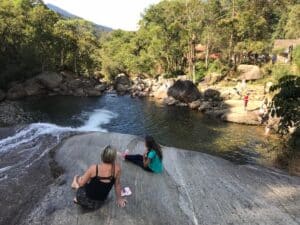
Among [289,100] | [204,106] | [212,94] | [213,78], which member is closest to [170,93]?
[212,94]

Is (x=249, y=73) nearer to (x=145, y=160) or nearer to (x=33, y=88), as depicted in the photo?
(x=33, y=88)

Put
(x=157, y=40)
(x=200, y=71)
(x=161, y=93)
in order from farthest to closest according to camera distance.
Answer: 1. (x=157, y=40)
2. (x=200, y=71)
3. (x=161, y=93)

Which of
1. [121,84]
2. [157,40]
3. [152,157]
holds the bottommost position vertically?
[121,84]

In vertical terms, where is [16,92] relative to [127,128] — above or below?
above

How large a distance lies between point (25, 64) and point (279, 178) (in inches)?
1498

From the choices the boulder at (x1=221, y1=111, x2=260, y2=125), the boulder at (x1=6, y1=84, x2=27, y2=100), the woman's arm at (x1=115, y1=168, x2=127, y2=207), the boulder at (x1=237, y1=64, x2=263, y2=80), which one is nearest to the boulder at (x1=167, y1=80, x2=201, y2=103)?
the boulder at (x1=221, y1=111, x2=260, y2=125)

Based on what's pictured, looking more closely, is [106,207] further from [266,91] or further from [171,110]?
[266,91]

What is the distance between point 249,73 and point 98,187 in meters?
42.1

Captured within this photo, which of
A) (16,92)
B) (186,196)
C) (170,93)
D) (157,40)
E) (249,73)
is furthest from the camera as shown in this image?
(157,40)

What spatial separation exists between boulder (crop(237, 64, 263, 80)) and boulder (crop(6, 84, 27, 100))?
95.8 feet

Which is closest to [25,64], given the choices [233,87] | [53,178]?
[233,87]

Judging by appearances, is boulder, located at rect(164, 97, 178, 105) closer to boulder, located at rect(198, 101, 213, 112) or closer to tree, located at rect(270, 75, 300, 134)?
boulder, located at rect(198, 101, 213, 112)

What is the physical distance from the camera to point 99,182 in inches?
302

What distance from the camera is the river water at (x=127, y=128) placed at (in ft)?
48.0
